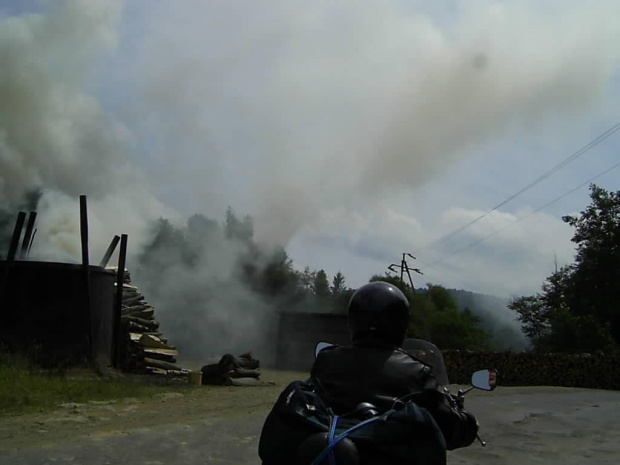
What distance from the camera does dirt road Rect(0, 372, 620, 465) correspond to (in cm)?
681

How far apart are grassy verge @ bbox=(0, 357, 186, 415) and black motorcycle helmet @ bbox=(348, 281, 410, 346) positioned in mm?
8390

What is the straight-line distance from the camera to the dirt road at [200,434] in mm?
6809

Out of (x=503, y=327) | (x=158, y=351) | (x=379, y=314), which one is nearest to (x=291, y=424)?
(x=379, y=314)

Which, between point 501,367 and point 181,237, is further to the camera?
point 181,237

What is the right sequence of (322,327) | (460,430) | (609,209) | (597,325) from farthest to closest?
(609,209) → (597,325) → (322,327) → (460,430)

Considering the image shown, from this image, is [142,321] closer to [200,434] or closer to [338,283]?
[200,434]

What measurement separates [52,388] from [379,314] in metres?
10.2

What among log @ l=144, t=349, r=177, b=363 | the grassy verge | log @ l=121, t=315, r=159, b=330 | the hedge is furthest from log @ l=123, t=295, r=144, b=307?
the hedge

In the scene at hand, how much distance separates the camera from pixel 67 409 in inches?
384

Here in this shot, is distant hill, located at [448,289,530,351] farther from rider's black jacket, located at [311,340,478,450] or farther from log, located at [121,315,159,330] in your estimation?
rider's black jacket, located at [311,340,478,450]

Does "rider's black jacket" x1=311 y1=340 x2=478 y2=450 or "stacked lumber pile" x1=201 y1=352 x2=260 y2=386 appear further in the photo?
"stacked lumber pile" x1=201 y1=352 x2=260 y2=386

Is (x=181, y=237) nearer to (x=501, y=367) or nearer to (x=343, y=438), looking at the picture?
(x=501, y=367)

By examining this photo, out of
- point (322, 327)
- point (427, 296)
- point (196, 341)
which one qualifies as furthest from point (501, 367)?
point (427, 296)

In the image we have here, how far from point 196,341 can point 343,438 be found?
29.3 metres
